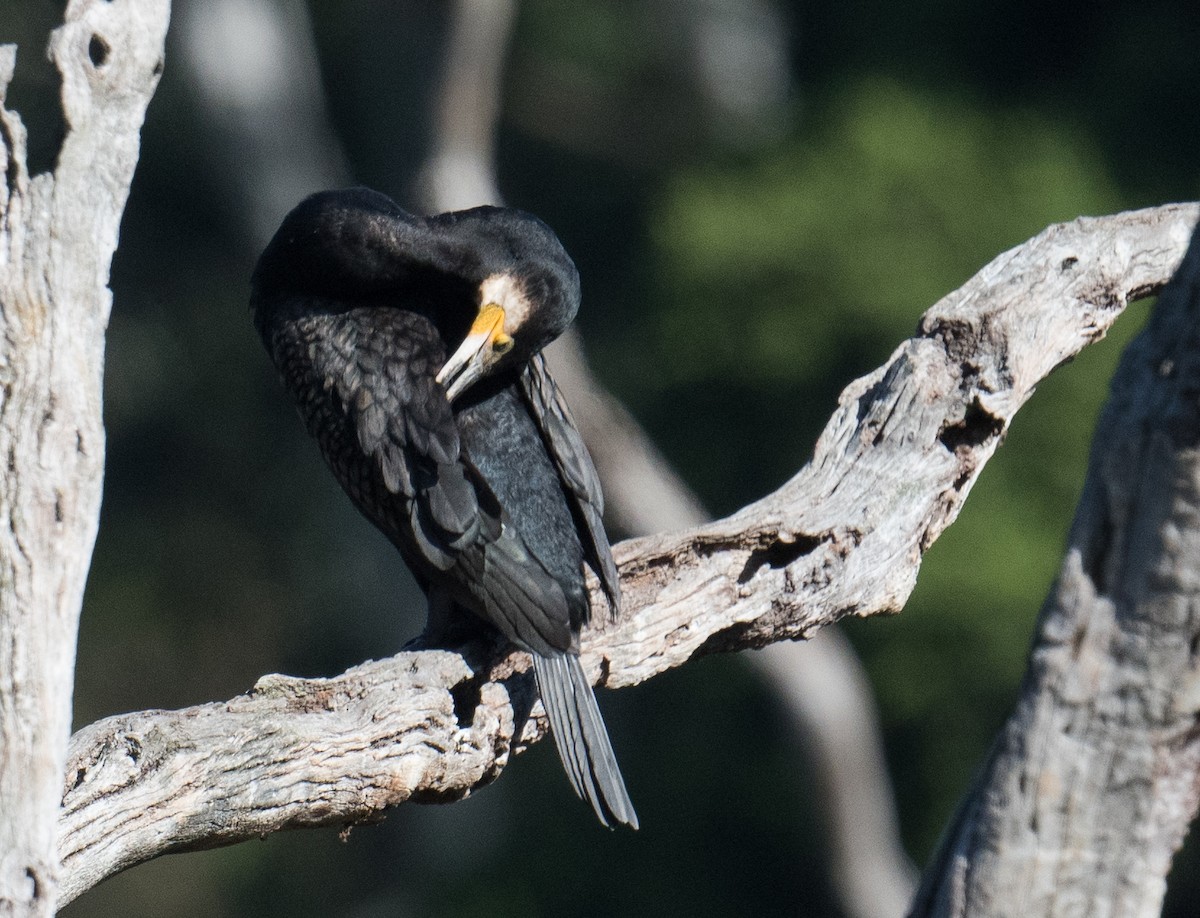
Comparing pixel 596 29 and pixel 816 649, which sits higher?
pixel 596 29

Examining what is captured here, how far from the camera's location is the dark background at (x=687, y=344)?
26.7 feet

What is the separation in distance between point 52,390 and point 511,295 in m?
1.84

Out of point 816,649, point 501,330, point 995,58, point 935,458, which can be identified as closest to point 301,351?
point 501,330

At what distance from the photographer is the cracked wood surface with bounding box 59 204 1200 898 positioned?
2488 millimetres

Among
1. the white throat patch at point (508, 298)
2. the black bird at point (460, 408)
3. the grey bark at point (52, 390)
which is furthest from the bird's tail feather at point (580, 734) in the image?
the grey bark at point (52, 390)

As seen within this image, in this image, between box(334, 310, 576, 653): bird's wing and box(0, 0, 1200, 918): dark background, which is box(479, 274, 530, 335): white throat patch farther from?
box(0, 0, 1200, 918): dark background

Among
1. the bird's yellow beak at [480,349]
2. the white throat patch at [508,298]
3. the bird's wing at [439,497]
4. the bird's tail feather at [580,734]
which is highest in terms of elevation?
the white throat patch at [508,298]

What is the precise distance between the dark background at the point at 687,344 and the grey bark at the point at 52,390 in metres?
2.25

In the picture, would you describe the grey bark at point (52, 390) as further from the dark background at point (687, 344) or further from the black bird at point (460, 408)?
the dark background at point (687, 344)

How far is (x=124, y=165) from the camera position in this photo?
7.67 ft

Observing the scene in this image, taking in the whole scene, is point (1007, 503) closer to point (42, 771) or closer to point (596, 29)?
point (42, 771)

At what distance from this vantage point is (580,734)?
3234 millimetres

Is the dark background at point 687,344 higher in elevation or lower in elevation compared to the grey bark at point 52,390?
higher

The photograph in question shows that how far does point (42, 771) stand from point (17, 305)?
0.66 meters
